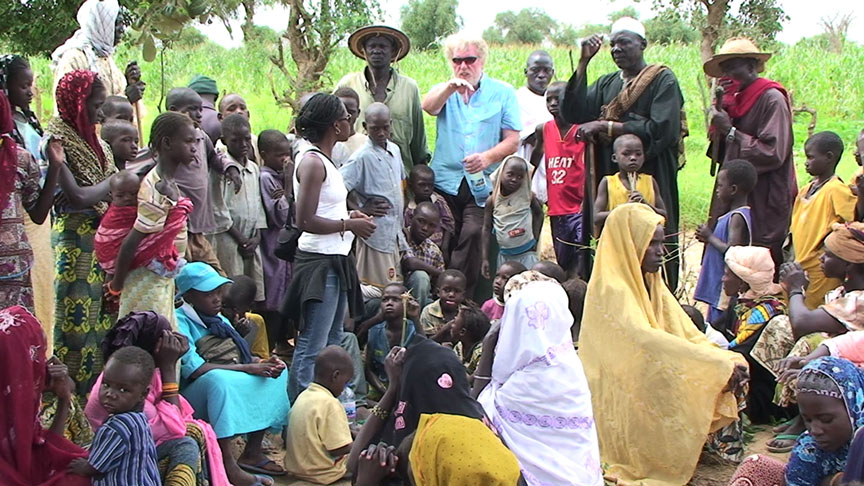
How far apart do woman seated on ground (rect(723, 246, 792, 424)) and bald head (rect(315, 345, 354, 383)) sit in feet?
7.71

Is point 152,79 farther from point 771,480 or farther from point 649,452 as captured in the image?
point 771,480

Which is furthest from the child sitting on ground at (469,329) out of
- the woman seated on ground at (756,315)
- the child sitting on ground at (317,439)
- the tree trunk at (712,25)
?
the tree trunk at (712,25)

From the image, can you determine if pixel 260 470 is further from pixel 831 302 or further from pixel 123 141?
pixel 831 302

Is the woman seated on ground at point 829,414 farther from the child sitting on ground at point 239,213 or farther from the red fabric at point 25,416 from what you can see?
the child sitting on ground at point 239,213

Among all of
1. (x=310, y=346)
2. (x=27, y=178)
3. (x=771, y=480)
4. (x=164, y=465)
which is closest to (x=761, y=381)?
(x=771, y=480)

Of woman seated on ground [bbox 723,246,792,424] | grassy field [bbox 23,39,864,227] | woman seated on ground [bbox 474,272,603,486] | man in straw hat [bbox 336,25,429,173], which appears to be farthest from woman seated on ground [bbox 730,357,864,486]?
grassy field [bbox 23,39,864,227]

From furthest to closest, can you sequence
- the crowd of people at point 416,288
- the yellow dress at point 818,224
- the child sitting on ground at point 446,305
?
the child sitting on ground at point 446,305
the yellow dress at point 818,224
the crowd of people at point 416,288

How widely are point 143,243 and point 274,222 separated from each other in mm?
2251

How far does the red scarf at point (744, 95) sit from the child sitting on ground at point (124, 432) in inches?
195

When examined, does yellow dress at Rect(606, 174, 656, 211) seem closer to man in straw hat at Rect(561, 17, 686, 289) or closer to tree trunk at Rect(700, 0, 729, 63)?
man in straw hat at Rect(561, 17, 686, 289)

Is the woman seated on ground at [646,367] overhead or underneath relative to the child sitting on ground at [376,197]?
underneath

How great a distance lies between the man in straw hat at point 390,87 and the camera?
24.9 feet

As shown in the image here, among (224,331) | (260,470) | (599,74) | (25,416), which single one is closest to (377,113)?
(224,331)

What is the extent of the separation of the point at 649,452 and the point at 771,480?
1.19 metres
